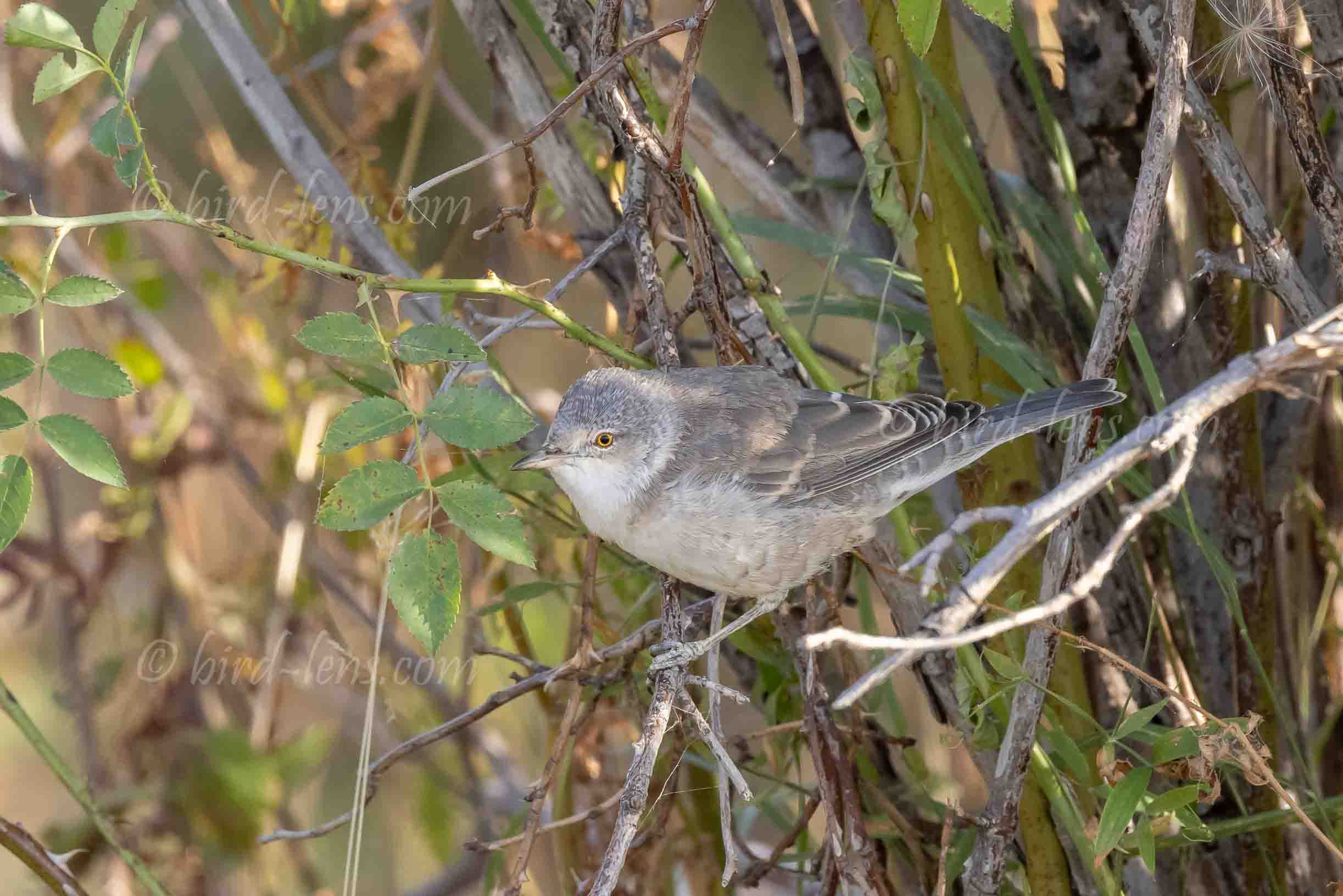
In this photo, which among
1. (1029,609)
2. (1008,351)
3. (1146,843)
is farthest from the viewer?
(1008,351)

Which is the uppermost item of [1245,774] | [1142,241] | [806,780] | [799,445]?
[1142,241]

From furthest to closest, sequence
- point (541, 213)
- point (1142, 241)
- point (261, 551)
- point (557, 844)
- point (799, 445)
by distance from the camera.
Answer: point (261, 551) < point (541, 213) < point (557, 844) < point (799, 445) < point (1142, 241)

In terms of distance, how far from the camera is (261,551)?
3.97 metres

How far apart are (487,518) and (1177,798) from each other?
1190 millimetres

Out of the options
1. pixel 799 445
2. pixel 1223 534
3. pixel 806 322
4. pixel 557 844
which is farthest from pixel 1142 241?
pixel 806 322

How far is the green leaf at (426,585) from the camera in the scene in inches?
64.1

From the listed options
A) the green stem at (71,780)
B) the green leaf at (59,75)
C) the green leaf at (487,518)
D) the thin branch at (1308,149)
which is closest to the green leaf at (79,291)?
the green leaf at (59,75)

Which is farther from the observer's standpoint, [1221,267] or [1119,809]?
[1221,267]

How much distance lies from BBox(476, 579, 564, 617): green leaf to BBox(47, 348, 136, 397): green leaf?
107 cm

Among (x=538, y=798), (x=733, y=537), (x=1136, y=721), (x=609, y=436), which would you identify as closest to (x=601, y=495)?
(x=609, y=436)

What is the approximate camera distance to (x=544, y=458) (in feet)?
8.30

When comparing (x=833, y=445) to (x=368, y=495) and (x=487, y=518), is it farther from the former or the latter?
(x=368, y=495)

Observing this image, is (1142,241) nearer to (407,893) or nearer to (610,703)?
(610,703)

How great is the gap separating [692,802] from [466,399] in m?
1.64
